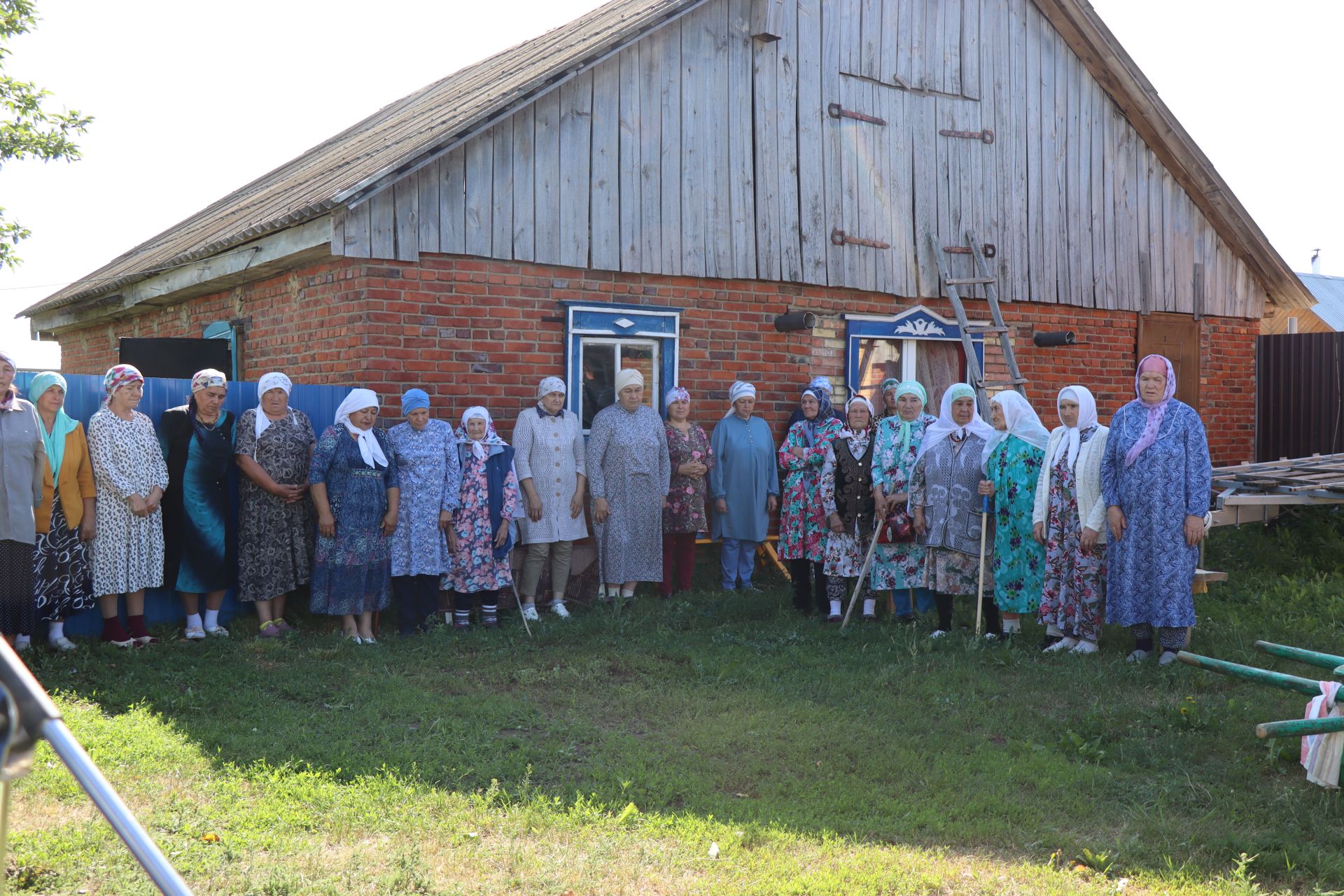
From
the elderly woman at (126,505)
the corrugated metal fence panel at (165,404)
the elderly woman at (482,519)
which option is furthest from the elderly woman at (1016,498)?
the elderly woman at (126,505)

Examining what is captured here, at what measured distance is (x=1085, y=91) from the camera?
12164 millimetres

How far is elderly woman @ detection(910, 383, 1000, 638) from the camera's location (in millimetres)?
7668

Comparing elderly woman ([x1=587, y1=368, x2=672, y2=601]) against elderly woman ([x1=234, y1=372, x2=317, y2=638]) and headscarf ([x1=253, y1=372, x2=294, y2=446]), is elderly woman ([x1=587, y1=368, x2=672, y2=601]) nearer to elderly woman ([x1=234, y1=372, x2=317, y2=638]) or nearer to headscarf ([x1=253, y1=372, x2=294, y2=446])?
elderly woman ([x1=234, y1=372, x2=317, y2=638])

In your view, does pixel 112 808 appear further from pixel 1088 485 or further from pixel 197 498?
pixel 1088 485

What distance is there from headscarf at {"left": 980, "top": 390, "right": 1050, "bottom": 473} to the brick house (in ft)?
9.71

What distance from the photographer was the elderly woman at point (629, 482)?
883 centimetres

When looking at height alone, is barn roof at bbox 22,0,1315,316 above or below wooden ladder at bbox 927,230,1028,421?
above

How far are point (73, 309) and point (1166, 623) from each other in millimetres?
12472

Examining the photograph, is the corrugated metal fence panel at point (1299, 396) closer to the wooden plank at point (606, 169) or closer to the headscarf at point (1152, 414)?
the headscarf at point (1152, 414)

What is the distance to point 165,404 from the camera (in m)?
7.79

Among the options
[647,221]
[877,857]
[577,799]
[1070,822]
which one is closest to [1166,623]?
[1070,822]

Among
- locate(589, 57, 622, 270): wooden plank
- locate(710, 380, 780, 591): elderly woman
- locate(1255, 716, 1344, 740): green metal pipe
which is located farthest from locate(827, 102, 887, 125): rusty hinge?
locate(1255, 716, 1344, 740): green metal pipe

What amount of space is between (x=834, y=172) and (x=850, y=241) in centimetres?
65

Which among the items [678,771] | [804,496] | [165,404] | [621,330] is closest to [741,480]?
[804,496]
